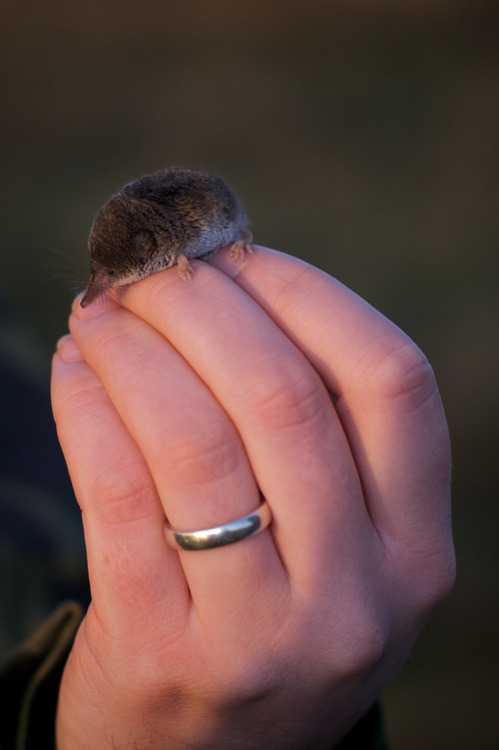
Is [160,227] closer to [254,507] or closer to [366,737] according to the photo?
[254,507]

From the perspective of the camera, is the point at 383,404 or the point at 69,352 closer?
the point at 383,404

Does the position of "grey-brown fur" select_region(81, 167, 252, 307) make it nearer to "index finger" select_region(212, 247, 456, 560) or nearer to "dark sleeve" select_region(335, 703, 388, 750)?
"index finger" select_region(212, 247, 456, 560)

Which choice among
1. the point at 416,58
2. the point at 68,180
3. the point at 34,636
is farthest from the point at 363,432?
the point at 416,58

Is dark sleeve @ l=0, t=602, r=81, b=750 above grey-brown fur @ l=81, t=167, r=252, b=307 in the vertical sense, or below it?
below

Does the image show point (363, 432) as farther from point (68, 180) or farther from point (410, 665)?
point (68, 180)

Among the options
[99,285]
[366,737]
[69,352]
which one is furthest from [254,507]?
[366,737]

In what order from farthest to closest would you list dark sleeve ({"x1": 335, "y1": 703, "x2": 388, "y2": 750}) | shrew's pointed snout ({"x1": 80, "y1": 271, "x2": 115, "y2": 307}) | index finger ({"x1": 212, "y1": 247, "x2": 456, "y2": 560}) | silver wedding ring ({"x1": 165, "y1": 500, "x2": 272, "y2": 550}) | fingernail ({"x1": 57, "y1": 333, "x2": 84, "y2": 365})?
dark sleeve ({"x1": 335, "y1": 703, "x2": 388, "y2": 750}) < shrew's pointed snout ({"x1": 80, "y1": 271, "x2": 115, "y2": 307}) < fingernail ({"x1": 57, "y1": 333, "x2": 84, "y2": 365}) < index finger ({"x1": 212, "y1": 247, "x2": 456, "y2": 560}) < silver wedding ring ({"x1": 165, "y1": 500, "x2": 272, "y2": 550})

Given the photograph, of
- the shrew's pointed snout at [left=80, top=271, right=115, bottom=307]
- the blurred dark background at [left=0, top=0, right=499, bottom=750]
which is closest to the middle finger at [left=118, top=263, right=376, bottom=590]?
the shrew's pointed snout at [left=80, top=271, right=115, bottom=307]
